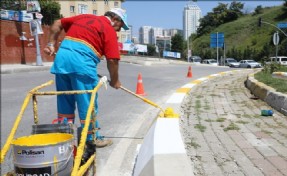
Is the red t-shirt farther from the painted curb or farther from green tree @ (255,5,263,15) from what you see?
green tree @ (255,5,263,15)

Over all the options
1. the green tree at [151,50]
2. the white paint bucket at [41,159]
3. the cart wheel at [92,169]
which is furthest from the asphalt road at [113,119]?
the green tree at [151,50]

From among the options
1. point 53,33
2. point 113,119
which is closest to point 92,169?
point 53,33

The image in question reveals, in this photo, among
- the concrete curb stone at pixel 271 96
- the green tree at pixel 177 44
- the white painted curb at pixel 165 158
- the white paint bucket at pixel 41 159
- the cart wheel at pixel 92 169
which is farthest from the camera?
the green tree at pixel 177 44

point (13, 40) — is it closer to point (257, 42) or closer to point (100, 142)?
point (100, 142)

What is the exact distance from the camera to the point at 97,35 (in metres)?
3.60

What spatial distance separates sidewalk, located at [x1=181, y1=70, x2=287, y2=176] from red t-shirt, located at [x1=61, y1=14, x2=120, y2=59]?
58.9 inches

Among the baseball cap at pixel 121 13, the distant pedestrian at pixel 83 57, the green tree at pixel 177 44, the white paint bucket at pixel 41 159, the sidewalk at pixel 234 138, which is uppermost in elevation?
the green tree at pixel 177 44

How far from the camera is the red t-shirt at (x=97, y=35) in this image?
11.7 feet

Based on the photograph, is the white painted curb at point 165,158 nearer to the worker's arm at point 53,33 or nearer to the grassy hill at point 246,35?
the worker's arm at point 53,33

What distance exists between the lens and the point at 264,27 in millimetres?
74000

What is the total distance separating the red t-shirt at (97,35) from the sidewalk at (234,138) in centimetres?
150

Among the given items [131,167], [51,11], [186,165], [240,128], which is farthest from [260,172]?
[51,11]

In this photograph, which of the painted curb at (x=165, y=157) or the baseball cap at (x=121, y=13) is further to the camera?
the baseball cap at (x=121, y=13)

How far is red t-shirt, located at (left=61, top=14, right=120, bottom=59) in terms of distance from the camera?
357cm
